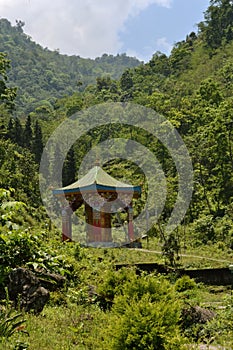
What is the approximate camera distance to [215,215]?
24422 millimetres

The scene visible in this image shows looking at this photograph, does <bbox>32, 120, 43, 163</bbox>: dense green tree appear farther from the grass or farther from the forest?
the grass

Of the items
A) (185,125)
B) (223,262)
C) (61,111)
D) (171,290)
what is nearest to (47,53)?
(61,111)

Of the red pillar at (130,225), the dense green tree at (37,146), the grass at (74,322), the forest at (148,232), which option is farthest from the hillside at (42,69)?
the grass at (74,322)

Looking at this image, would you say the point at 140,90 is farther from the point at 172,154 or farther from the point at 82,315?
the point at 82,315

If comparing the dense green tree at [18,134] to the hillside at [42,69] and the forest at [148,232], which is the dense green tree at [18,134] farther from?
the hillside at [42,69]

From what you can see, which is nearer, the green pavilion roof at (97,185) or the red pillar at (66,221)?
the green pavilion roof at (97,185)

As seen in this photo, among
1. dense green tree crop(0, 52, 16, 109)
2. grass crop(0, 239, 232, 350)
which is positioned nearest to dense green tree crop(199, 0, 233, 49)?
dense green tree crop(0, 52, 16, 109)

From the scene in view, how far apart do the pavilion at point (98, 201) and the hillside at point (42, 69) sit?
54.1 metres

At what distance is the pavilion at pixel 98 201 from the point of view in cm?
1720

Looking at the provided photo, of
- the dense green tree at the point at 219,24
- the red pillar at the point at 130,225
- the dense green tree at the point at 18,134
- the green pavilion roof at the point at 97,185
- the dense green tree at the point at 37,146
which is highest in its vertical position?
the dense green tree at the point at 219,24

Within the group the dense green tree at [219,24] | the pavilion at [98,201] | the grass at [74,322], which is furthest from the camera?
the dense green tree at [219,24]

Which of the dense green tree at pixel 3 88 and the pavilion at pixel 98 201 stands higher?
the dense green tree at pixel 3 88

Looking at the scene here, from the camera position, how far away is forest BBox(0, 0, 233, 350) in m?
4.18

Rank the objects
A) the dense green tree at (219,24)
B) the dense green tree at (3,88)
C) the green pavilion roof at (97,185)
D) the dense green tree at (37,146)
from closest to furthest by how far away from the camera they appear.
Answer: the green pavilion roof at (97,185), the dense green tree at (3,88), the dense green tree at (37,146), the dense green tree at (219,24)
